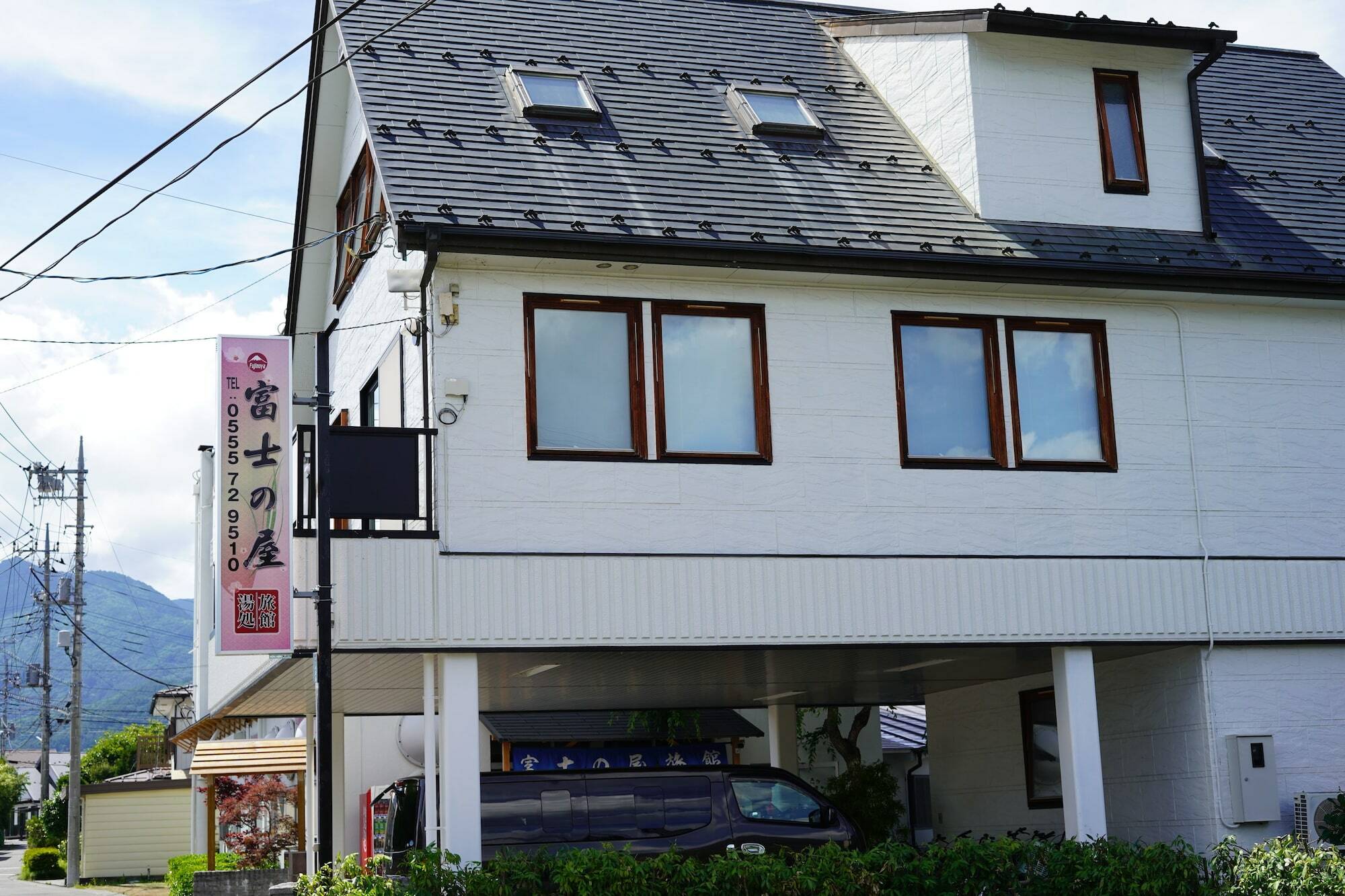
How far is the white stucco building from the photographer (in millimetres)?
13523

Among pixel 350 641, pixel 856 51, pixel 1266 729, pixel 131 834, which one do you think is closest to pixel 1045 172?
pixel 856 51

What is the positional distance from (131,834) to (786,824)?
3291 cm

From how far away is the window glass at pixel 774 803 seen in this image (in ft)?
48.5

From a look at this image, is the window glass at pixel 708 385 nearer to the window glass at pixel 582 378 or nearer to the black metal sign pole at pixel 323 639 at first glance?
the window glass at pixel 582 378

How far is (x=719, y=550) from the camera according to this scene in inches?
546

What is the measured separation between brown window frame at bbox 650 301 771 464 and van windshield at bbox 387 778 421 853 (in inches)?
159

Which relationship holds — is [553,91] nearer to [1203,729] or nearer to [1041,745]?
[1203,729]

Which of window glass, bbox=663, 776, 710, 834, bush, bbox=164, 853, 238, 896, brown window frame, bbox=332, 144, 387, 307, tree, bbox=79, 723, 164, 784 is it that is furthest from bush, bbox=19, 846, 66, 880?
window glass, bbox=663, 776, 710, 834

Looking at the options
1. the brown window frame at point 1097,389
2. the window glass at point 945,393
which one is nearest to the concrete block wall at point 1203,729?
the brown window frame at point 1097,389

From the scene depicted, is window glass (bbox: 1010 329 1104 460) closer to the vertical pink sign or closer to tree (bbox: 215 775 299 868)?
the vertical pink sign

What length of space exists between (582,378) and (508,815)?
4.02 metres

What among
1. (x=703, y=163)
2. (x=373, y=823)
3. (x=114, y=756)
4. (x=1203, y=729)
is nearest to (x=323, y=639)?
(x=703, y=163)

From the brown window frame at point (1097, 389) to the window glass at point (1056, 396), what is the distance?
38 millimetres

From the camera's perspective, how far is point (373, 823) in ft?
64.0
